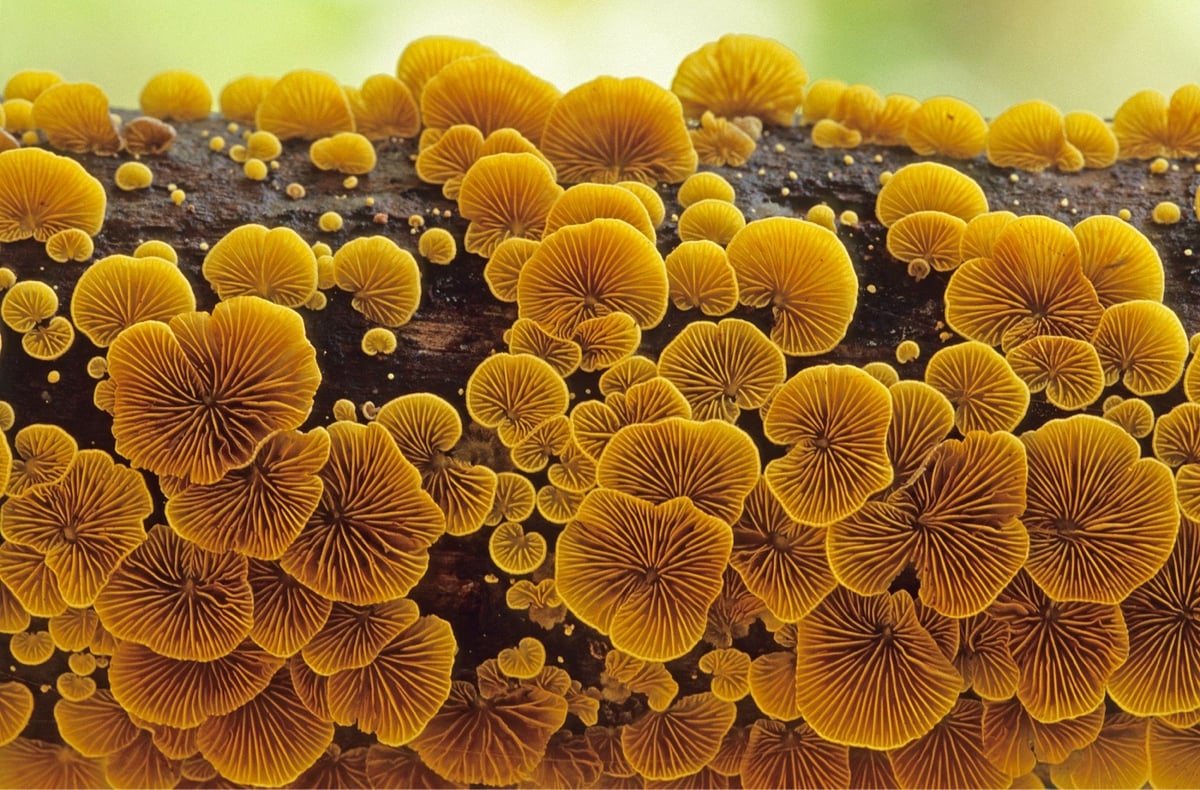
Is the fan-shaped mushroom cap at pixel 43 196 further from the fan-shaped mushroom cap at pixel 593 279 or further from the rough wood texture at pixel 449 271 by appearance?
the fan-shaped mushroom cap at pixel 593 279

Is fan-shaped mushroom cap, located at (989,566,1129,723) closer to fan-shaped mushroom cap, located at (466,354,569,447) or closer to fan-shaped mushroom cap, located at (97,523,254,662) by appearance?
fan-shaped mushroom cap, located at (466,354,569,447)

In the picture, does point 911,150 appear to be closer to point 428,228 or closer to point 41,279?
point 428,228

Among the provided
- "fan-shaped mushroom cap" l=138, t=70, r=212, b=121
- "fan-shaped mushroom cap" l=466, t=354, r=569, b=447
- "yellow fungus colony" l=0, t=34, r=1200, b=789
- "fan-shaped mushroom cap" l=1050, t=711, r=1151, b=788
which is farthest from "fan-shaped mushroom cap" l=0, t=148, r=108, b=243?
"fan-shaped mushroom cap" l=1050, t=711, r=1151, b=788

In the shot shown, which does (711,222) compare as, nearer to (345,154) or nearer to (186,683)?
(345,154)

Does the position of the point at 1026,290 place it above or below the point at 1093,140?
below

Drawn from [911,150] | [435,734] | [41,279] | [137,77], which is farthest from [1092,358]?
[137,77]

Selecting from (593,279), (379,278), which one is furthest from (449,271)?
(593,279)
